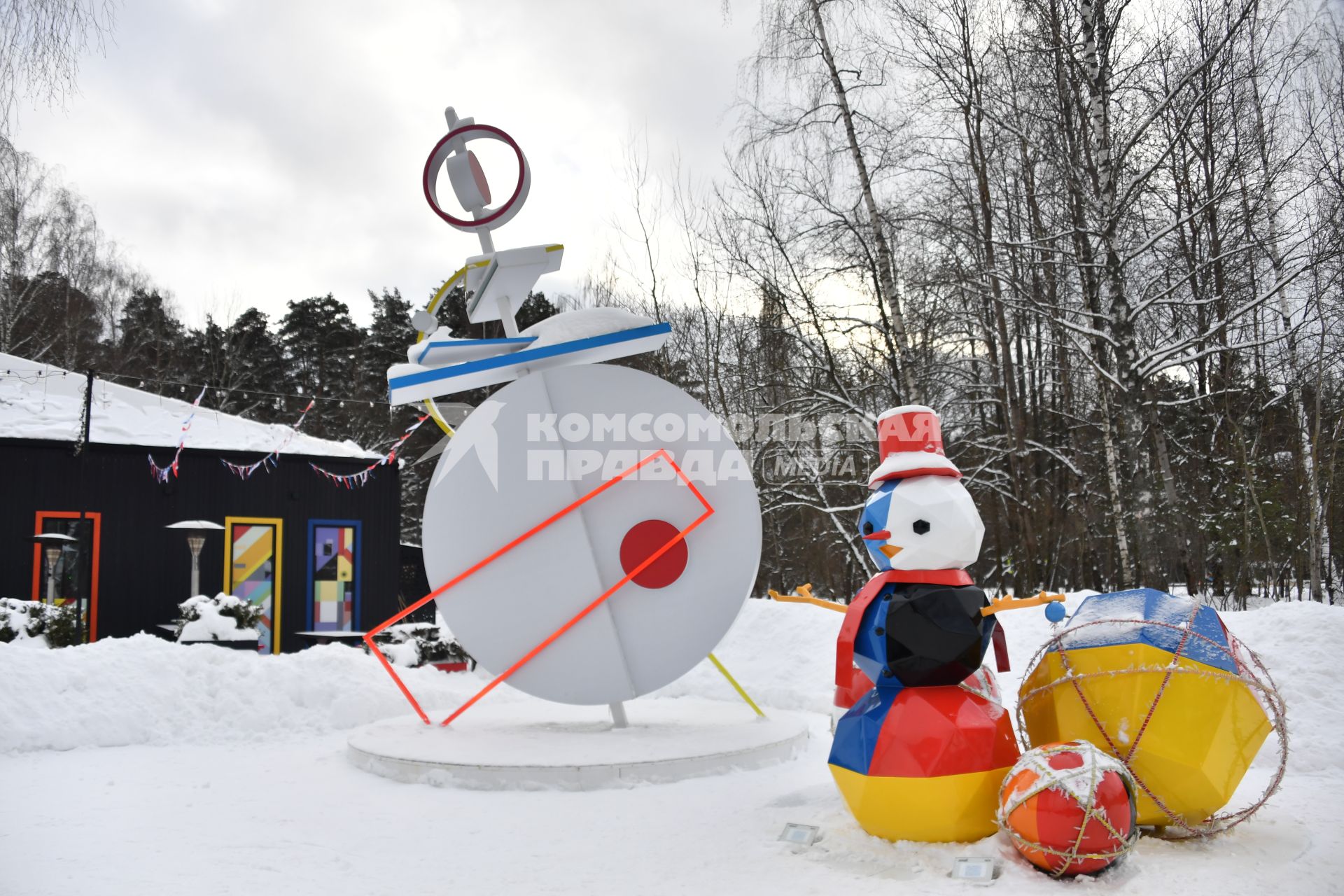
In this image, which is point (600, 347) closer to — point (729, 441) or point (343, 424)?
point (729, 441)

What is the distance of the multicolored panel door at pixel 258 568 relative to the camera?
15844 millimetres

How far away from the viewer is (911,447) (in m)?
5.06

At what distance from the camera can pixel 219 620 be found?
1186 cm

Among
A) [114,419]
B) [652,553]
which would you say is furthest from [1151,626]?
[114,419]

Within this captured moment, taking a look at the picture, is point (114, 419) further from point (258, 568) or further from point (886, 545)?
point (886, 545)

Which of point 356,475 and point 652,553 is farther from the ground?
point 356,475

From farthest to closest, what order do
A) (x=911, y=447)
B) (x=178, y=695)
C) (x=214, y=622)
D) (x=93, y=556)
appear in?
(x=93, y=556) < (x=214, y=622) < (x=178, y=695) < (x=911, y=447)

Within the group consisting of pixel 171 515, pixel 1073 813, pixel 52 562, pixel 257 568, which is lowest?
pixel 1073 813

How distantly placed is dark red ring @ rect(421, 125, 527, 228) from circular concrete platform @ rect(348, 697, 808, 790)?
4.00m

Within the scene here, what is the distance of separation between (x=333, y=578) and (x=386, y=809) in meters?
12.0

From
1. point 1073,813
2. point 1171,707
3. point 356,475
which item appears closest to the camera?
point 1073,813

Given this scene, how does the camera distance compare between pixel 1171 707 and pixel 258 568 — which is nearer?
pixel 1171 707

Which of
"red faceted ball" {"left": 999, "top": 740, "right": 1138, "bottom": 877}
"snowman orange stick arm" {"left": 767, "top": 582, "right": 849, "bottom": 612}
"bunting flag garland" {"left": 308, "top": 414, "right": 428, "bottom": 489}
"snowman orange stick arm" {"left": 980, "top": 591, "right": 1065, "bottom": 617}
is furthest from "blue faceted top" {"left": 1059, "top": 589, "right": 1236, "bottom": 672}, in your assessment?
"bunting flag garland" {"left": 308, "top": 414, "right": 428, "bottom": 489}

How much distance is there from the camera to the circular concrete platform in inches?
239
